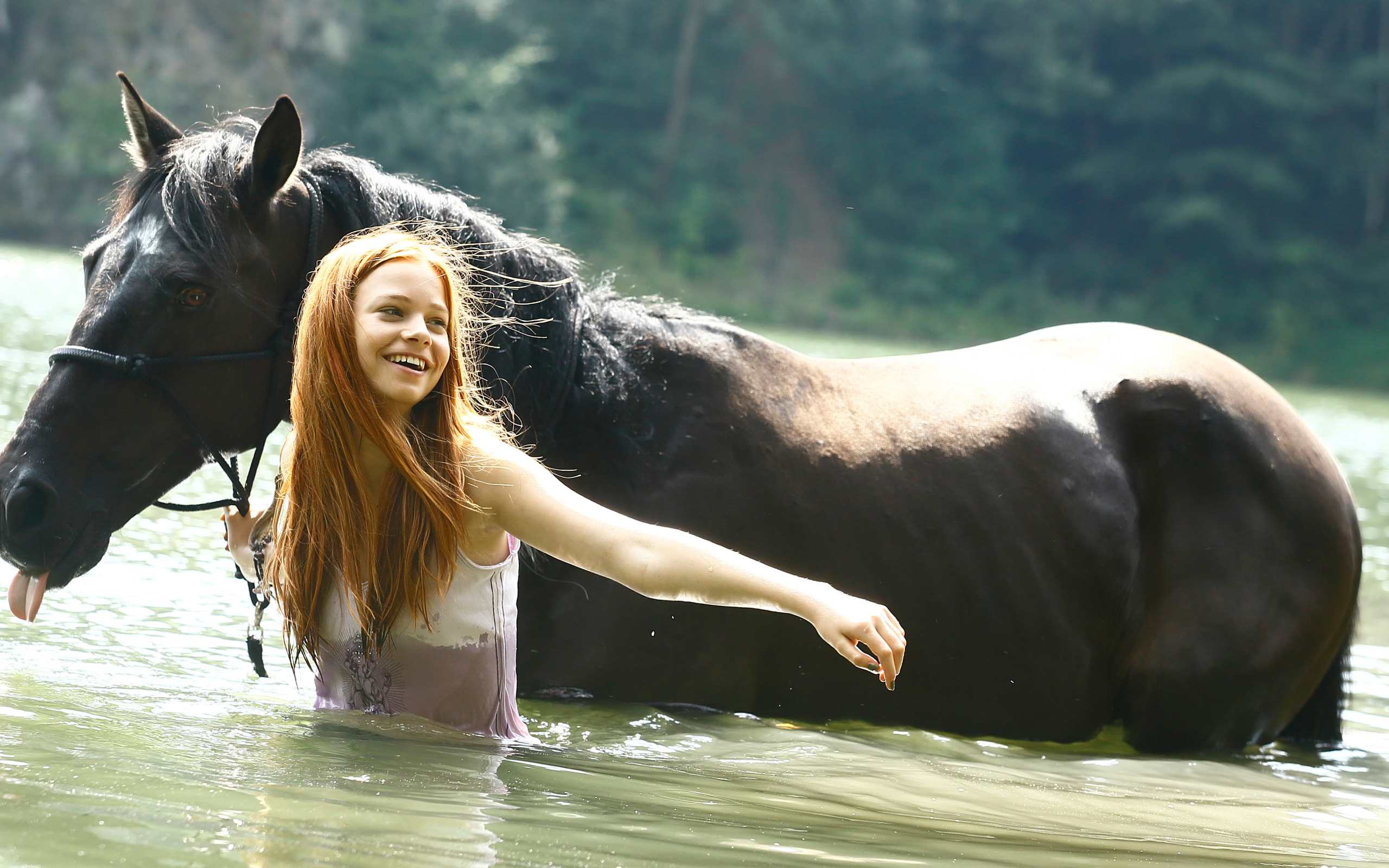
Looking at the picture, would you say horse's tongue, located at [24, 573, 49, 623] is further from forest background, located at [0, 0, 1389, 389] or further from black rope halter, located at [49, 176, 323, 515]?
forest background, located at [0, 0, 1389, 389]

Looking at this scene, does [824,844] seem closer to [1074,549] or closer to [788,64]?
[1074,549]

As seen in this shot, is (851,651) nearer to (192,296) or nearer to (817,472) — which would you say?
(817,472)

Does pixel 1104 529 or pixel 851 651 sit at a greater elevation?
pixel 1104 529

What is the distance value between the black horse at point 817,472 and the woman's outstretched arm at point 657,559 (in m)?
0.94

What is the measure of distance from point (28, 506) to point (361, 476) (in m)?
0.96

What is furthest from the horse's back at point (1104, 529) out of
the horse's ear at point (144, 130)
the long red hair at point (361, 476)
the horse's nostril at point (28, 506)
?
the horse's nostril at point (28, 506)

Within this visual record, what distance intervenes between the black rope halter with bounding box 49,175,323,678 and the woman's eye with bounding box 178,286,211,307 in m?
0.13

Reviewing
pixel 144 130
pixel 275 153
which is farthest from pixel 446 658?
pixel 144 130

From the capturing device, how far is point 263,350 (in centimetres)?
351

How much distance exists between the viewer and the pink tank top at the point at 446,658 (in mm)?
2893

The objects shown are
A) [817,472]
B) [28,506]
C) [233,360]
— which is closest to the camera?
[28,506]

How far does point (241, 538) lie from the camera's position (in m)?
3.40

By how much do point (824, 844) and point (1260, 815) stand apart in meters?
1.47

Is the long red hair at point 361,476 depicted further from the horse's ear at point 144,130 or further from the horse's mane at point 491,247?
the horse's ear at point 144,130
